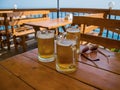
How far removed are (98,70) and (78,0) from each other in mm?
7668

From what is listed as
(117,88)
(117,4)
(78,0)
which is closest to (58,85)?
(117,88)

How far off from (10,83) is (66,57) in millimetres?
306

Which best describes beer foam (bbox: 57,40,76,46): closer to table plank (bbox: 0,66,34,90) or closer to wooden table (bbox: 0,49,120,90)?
wooden table (bbox: 0,49,120,90)

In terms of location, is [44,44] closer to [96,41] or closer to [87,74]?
[87,74]

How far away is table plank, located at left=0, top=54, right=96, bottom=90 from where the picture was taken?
0.67m

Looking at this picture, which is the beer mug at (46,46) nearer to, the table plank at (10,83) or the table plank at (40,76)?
the table plank at (40,76)

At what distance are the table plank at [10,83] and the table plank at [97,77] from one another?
21 centimetres

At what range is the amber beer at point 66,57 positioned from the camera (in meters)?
0.79

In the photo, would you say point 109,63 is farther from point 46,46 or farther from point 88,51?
point 46,46

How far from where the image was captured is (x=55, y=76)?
755 mm

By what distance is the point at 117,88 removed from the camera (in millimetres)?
661

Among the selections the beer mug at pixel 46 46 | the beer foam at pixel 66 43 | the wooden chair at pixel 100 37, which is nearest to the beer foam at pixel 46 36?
the beer mug at pixel 46 46

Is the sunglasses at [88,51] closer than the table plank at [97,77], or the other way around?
the table plank at [97,77]

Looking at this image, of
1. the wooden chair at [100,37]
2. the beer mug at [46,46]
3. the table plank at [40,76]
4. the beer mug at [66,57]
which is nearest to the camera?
the table plank at [40,76]
